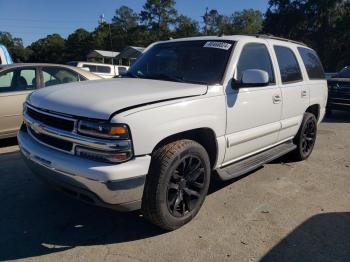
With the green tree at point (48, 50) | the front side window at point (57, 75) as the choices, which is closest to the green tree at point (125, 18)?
the green tree at point (48, 50)

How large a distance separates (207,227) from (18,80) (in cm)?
480

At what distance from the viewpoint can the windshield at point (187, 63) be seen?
13.7 feet

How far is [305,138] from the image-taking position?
6164 millimetres

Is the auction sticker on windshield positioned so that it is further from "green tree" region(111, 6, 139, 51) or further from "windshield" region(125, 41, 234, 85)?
"green tree" region(111, 6, 139, 51)

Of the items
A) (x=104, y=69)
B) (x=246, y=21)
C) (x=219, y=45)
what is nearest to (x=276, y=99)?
(x=219, y=45)

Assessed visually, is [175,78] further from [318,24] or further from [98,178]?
[318,24]

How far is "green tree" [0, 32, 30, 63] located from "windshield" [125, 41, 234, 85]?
7790 cm

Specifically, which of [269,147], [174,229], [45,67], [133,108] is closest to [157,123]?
[133,108]

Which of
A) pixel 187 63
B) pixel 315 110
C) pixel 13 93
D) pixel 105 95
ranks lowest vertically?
pixel 315 110

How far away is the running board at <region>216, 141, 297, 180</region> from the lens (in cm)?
418

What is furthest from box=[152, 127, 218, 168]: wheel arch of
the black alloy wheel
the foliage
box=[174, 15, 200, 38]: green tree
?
box=[174, 15, 200, 38]: green tree

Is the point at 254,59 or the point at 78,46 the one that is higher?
the point at 78,46

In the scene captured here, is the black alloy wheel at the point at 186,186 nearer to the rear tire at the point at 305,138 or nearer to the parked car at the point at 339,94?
the rear tire at the point at 305,138

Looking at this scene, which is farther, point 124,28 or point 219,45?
point 124,28
